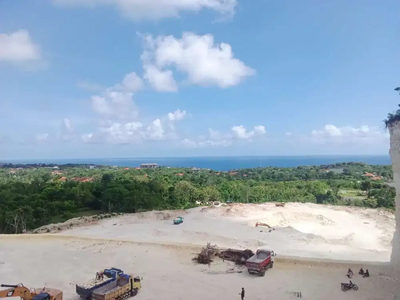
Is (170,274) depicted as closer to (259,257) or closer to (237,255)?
(237,255)

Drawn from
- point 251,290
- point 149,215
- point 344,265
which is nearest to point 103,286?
point 251,290

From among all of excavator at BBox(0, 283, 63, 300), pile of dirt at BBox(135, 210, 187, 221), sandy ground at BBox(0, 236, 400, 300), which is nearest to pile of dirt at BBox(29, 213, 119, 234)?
pile of dirt at BBox(135, 210, 187, 221)

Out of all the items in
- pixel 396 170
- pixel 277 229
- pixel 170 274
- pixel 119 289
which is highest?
pixel 396 170

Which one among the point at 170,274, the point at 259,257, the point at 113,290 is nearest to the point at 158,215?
the point at 170,274

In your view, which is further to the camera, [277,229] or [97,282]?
[277,229]

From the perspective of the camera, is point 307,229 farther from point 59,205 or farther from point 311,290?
point 59,205
